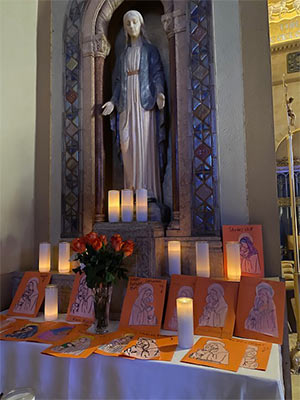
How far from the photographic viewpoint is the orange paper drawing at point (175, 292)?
1323 millimetres

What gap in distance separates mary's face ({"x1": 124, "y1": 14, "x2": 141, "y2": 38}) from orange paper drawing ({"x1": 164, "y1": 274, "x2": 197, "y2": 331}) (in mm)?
1611

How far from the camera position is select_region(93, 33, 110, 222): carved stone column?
1989mm

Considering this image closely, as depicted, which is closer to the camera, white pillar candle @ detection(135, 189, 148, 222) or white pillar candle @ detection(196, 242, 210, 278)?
white pillar candle @ detection(196, 242, 210, 278)

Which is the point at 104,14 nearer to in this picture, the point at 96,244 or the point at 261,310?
the point at 96,244

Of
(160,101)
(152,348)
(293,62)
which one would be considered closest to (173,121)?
(160,101)

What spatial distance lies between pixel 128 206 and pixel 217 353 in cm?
93

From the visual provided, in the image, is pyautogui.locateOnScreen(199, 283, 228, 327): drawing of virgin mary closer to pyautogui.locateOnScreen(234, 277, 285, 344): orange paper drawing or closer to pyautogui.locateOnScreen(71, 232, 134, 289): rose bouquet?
pyautogui.locateOnScreen(234, 277, 285, 344): orange paper drawing

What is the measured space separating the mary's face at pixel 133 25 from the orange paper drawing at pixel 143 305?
1.60 m

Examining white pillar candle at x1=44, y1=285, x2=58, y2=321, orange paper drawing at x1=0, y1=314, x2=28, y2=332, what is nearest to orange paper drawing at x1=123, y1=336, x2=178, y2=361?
white pillar candle at x1=44, y1=285, x2=58, y2=321

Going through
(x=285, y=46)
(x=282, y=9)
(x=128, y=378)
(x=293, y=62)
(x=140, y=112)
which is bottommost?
(x=128, y=378)

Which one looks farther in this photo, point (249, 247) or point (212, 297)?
point (249, 247)

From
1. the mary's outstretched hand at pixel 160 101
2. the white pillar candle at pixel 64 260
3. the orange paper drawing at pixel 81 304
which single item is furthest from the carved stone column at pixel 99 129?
the orange paper drawing at pixel 81 304

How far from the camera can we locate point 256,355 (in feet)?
→ 3.41

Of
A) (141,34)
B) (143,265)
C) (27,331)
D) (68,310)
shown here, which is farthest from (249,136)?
(27,331)
